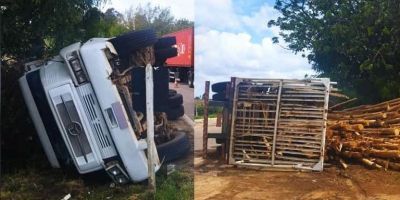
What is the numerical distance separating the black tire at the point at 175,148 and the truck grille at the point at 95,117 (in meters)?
0.53

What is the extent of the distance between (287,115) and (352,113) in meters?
1.36

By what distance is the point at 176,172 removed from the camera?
4.25 metres

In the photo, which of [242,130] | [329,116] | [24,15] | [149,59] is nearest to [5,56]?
[24,15]

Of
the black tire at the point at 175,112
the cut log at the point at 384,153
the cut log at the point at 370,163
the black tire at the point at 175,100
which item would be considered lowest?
the cut log at the point at 370,163

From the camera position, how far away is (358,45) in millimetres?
7574

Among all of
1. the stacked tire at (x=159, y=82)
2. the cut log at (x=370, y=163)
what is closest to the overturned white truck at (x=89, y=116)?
the stacked tire at (x=159, y=82)

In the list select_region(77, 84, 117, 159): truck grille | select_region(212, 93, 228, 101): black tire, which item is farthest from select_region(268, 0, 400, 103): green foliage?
select_region(77, 84, 117, 159): truck grille

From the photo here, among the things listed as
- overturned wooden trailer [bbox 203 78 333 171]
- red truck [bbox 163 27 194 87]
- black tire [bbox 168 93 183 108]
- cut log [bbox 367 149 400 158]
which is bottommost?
cut log [bbox 367 149 400 158]

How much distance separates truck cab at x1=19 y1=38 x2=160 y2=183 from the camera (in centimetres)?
386

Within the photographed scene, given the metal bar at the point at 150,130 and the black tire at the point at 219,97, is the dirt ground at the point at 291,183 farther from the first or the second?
the metal bar at the point at 150,130

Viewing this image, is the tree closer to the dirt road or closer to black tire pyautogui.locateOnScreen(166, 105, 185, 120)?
the dirt road

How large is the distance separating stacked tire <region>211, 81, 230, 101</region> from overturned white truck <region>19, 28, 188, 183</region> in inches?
95.0

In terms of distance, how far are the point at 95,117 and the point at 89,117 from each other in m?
0.05

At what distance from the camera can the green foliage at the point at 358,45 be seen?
737cm
